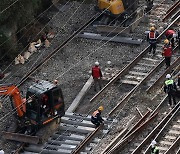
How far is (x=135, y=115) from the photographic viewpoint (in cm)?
2695

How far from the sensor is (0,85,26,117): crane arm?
989 inches

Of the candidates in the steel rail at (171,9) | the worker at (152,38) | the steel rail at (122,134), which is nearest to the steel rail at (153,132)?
the steel rail at (122,134)

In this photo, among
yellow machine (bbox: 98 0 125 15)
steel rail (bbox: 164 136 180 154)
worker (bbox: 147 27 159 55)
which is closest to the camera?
steel rail (bbox: 164 136 180 154)

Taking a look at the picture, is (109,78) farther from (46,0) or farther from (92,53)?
(46,0)

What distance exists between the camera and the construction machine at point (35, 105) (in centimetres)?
2525

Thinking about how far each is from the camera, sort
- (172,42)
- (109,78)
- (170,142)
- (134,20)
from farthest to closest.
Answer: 1. (134,20)
2. (172,42)
3. (109,78)
4. (170,142)

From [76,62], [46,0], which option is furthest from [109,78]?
[46,0]

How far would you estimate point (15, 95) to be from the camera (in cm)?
2544

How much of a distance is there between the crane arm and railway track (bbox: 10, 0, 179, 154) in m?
1.51

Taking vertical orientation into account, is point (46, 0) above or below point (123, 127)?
above

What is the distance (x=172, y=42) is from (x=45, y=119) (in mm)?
9152

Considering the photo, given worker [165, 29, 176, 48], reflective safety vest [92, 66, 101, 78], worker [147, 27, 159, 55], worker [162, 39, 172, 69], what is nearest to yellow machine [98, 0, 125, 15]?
worker [165, 29, 176, 48]

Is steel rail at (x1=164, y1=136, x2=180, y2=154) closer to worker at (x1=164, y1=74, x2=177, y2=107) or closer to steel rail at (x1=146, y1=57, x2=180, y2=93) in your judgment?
worker at (x1=164, y1=74, x2=177, y2=107)

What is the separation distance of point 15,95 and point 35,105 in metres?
0.88
